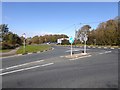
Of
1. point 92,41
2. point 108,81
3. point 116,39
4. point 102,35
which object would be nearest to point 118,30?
point 116,39

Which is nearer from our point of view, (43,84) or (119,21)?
(43,84)

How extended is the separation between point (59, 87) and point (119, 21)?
64.3 meters

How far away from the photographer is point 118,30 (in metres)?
66.2

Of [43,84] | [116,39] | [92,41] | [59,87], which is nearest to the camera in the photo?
[59,87]

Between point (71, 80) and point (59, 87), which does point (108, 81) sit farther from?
point (59, 87)

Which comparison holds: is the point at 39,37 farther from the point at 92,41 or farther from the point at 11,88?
the point at 11,88

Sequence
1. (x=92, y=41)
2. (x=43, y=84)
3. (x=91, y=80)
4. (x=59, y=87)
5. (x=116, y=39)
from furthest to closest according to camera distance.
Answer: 1. (x=92, y=41)
2. (x=116, y=39)
3. (x=91, y=80)
4. (x=43, y=84)
5. (x=59, y=87)

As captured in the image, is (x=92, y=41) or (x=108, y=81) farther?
(x=92, y=41)

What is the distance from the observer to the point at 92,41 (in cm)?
8588

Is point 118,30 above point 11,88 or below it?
above

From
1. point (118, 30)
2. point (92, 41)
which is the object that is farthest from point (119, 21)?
point (92, 41)

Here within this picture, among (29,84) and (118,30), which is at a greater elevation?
(118,30)

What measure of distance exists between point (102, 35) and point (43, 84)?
2631 inches

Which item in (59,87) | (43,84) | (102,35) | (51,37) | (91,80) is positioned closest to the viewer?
(59,87)
